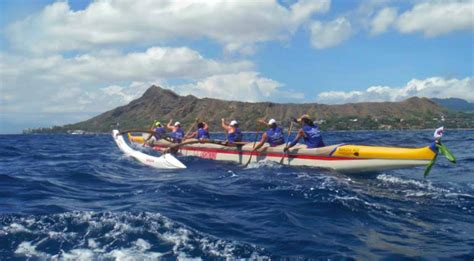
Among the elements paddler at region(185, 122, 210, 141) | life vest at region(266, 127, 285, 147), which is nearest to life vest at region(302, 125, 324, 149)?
life vest at region(266, 127, 285, 147)

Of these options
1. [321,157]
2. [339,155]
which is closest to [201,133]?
[321,157]

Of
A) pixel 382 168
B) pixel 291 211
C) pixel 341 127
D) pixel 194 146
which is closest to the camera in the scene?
pixel 291 211

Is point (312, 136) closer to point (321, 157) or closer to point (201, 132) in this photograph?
point (321, 157)

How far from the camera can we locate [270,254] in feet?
20.7

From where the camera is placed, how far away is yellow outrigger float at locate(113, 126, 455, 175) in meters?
12.6

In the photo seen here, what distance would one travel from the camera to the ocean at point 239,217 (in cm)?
650

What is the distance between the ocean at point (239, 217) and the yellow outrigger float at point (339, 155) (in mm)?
596

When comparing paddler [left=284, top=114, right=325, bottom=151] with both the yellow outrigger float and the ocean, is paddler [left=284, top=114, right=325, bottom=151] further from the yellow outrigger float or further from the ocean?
the ocean

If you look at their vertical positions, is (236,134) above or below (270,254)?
above

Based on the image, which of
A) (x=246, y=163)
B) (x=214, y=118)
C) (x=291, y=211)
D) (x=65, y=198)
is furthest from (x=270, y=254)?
(x=214, y=118)

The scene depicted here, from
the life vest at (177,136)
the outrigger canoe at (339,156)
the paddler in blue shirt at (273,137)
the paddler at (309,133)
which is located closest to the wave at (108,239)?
the outrigger canoe at (339,156)

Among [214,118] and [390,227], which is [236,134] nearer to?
[390,227]

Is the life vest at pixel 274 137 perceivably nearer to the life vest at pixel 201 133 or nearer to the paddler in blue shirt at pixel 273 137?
the paddler in blue shirt at pixel 273 137

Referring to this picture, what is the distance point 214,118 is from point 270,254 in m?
191
